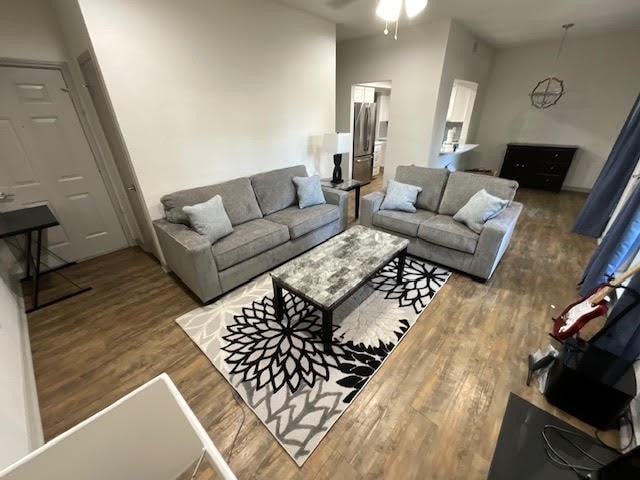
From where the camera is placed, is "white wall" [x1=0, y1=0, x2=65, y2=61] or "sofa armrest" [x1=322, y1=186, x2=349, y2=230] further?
"sofa armrest" [x1=322, y1=186, x2=349, y2=230]

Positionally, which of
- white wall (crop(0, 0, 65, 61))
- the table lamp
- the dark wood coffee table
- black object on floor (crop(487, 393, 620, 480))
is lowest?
black object on floor (crop(487, 393, 620, 480))

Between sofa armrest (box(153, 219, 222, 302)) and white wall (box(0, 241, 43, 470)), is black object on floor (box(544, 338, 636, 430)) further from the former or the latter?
white wall (box(0, 241, 43, 470))

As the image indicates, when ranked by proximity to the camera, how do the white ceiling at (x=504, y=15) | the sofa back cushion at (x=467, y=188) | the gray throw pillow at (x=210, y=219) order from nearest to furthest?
the gray throw pillow at (x=210, y=219) < the sofa back cushion at (x=467, y=188) < the white ceiling at (x=504, y=15)

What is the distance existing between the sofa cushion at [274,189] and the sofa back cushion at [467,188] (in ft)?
6.01

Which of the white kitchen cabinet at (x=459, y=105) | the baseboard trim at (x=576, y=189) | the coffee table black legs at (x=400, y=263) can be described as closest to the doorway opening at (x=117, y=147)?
the coffee table black legs at (x=400, y=263)

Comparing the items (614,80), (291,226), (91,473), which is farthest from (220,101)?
(614,80)

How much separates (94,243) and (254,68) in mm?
2851

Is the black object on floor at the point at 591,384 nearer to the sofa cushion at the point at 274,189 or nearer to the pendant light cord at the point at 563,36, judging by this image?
the sofa cushion at the point at 274,189

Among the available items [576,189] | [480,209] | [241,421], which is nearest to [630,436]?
[480,209]

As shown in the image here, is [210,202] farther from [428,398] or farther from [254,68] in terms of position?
[428,398]

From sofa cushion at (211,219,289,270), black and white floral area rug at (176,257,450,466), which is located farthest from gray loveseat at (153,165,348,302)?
black and white floral area rug at (176,257,450,466)

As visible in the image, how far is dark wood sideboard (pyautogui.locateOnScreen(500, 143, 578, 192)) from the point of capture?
5.08m

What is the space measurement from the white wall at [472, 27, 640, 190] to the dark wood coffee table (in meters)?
5.31

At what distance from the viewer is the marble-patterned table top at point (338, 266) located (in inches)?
73.0
